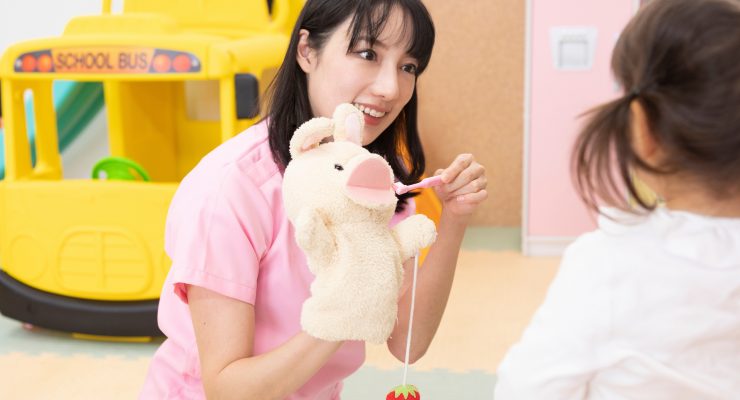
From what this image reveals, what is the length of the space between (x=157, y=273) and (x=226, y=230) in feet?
3.88

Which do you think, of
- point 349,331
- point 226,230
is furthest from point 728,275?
point 226,230

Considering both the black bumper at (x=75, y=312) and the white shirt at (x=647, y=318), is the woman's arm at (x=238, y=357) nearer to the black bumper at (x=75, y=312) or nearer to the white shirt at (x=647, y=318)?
the white shirt at (x=647, y=318)

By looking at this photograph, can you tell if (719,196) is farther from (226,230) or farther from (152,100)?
(152,100)

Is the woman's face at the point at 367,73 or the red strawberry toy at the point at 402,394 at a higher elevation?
the woman's face at the point at 367,73

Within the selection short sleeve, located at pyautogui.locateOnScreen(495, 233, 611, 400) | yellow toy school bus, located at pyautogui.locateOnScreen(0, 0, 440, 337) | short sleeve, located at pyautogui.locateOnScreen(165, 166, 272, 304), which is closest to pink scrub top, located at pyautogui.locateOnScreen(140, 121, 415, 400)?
short sleeve, located at pyautogui.locateOnScreen(165, 166, 272, 304)

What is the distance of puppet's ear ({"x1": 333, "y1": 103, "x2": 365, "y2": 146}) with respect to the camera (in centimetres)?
80

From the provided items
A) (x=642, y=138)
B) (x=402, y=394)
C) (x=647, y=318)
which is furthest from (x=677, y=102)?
(x=402, y=394)

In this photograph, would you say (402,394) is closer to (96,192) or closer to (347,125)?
(347,125)

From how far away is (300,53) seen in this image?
103 centimetres

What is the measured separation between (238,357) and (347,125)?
0.90ft

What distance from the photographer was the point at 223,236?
91cm

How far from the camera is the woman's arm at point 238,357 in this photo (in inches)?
32.2

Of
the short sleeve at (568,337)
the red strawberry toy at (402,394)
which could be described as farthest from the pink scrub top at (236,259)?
the short sleeve at (568,337)

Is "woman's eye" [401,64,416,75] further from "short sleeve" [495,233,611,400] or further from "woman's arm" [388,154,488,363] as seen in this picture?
"short sleeve" [495,233,611,400]
